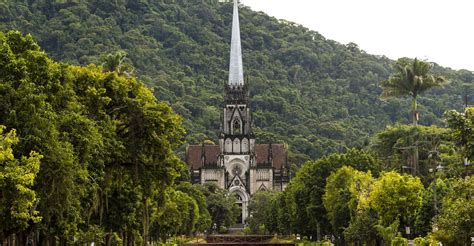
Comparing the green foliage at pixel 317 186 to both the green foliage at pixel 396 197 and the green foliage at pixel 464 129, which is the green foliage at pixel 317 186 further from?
the green foliage at pixel 464 129

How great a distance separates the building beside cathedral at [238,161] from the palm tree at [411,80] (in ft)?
303

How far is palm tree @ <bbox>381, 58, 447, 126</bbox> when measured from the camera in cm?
7556

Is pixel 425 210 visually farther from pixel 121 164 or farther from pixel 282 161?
pixel 282 161

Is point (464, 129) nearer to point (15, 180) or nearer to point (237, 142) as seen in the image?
point (15, 180)

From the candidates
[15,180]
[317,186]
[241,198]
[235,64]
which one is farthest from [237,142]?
[15,180]

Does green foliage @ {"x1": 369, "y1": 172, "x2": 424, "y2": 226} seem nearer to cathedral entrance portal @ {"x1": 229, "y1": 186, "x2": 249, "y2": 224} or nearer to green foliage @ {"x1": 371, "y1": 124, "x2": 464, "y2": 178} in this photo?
green foliage @ {"x1": 371, "y1": 124, "x2": 464, "y2": 178}

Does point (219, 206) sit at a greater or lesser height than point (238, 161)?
lesser

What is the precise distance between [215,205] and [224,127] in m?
28.9

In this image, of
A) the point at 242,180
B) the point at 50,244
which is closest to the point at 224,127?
the point at 242,180

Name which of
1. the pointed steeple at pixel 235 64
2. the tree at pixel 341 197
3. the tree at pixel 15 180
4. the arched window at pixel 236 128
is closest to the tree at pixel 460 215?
the tree at pixel 15 180

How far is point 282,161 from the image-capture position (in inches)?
6939

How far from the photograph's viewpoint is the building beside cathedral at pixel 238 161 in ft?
557

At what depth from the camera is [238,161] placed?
17175 centimetres

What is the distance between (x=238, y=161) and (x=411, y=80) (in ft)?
321
